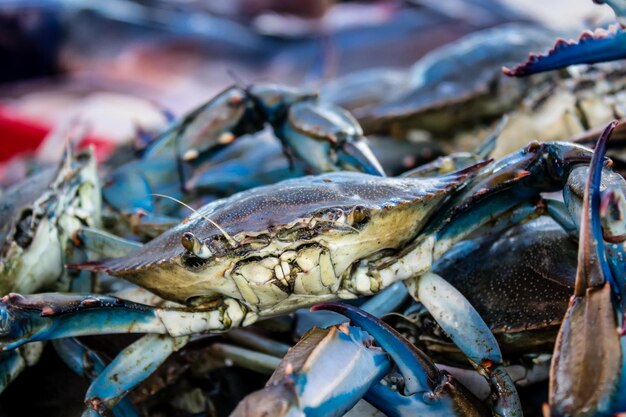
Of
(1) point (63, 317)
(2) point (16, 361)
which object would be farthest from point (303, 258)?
(2) point (16, 361)

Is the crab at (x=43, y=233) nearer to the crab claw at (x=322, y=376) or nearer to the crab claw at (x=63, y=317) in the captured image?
the crab claw at (x=63, y=317)

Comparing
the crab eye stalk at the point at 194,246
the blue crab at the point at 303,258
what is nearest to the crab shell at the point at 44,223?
the blue crab at the point at 303,258

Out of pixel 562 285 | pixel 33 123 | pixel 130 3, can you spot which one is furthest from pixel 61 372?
pixel 130 3

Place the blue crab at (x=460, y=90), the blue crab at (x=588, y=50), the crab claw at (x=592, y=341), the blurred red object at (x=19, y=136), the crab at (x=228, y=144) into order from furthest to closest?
the blurred red object at (x=19, y=136), the blue crab at (x=460, y=90), the crab at (x=228, y=144), the blue crab at (x=588, y=50), the crab claw at (x=592, y=341)

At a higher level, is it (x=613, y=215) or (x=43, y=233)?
(x=613, y=215)

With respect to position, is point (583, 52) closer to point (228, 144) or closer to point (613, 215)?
point (613, 215)

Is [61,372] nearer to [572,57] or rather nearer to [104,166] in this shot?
[104,166]

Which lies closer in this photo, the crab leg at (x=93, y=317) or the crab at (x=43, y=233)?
the crab leg at (x=93, y=317)
